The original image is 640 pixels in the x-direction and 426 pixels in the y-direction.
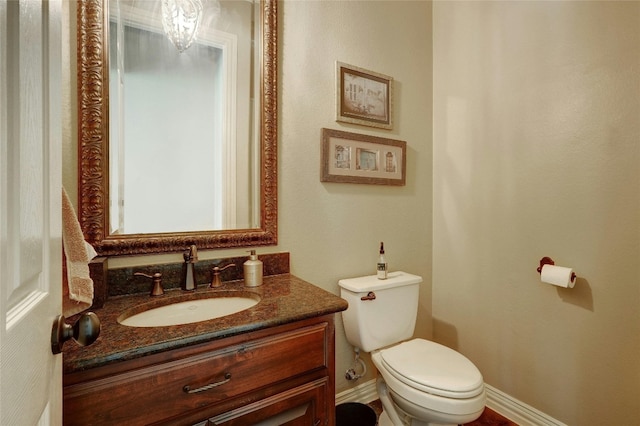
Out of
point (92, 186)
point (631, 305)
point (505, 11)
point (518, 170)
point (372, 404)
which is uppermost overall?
point (505, 11)

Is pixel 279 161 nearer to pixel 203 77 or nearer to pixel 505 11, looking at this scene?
pixel 203 77

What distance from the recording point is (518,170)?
1.58 metres

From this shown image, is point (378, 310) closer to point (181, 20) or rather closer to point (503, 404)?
point (503, 404)

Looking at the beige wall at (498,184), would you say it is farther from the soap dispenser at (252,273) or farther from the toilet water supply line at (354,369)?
the soap dispenser at (252,273)

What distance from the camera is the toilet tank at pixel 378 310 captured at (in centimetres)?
148

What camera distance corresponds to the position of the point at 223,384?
2.74 feet

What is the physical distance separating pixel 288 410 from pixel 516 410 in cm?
137

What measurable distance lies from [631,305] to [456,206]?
34.8 inches

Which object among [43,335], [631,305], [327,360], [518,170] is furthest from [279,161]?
[631,305]

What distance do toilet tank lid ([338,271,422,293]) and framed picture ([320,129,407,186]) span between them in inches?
21.0

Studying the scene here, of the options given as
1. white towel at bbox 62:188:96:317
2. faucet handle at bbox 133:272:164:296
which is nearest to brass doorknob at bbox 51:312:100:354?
white towel at bbox 62:188:96:317

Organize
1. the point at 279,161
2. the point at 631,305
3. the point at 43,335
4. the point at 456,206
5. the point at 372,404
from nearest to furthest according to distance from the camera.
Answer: the point at 43,335, the point at 631,305, the point at 279,161, the point at 372,404, the point at 456,206

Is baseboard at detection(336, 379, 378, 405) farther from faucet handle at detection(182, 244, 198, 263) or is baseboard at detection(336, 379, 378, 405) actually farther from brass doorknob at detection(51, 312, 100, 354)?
brass doorknob at detection(51, 312, 100, 354)

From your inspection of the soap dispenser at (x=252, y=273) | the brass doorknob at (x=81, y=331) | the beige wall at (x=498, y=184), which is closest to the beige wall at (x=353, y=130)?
the beige wall at (x=498, y=184)
